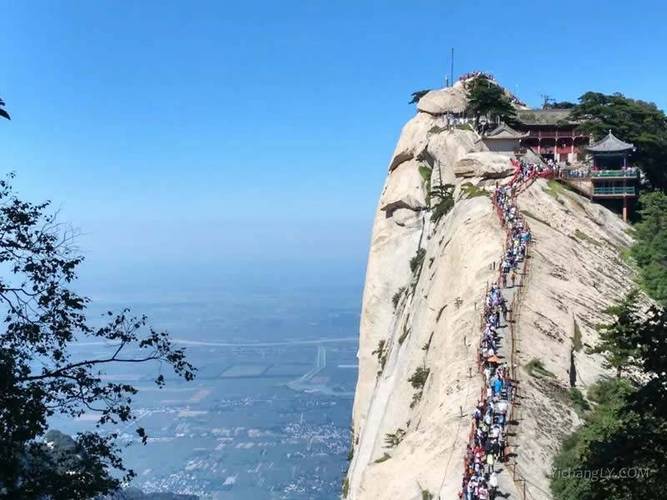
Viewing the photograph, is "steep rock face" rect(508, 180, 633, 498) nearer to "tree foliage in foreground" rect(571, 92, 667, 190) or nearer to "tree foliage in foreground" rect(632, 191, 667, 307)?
"tree foliage in foreground" rect(632, 191, 667, 307)

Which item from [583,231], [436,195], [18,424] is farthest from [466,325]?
[436,195]

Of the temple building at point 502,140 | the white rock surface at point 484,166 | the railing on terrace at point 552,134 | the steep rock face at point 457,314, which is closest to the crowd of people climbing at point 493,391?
the steep rock face at point 457,314

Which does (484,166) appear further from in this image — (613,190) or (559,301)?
(559,301)

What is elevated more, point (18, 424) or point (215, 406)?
point (18, 424)

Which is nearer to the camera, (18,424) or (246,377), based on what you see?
(18,424)

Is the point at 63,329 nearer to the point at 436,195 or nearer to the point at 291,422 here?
the point at 436,195

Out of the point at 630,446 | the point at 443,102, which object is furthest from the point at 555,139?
the point at 630,446
